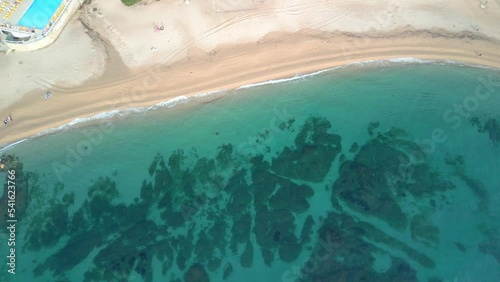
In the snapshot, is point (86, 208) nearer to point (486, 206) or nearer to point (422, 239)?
point (422, 239)

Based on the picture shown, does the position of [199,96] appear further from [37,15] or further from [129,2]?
[37,15]

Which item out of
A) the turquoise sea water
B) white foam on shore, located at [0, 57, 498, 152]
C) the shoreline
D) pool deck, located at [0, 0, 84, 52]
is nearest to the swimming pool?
pool deck, located at [0, 0, 84, 52]

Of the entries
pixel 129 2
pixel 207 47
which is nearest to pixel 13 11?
pixel 129 2

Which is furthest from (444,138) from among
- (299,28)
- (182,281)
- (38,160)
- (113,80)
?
(38,160)

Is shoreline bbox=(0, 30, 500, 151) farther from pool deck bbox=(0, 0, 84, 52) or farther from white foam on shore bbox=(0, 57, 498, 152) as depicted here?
pool deck bbox=(0, 0, 84, 52)

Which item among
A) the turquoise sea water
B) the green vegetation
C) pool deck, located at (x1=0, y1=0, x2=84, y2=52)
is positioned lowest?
the turquoise sea water
